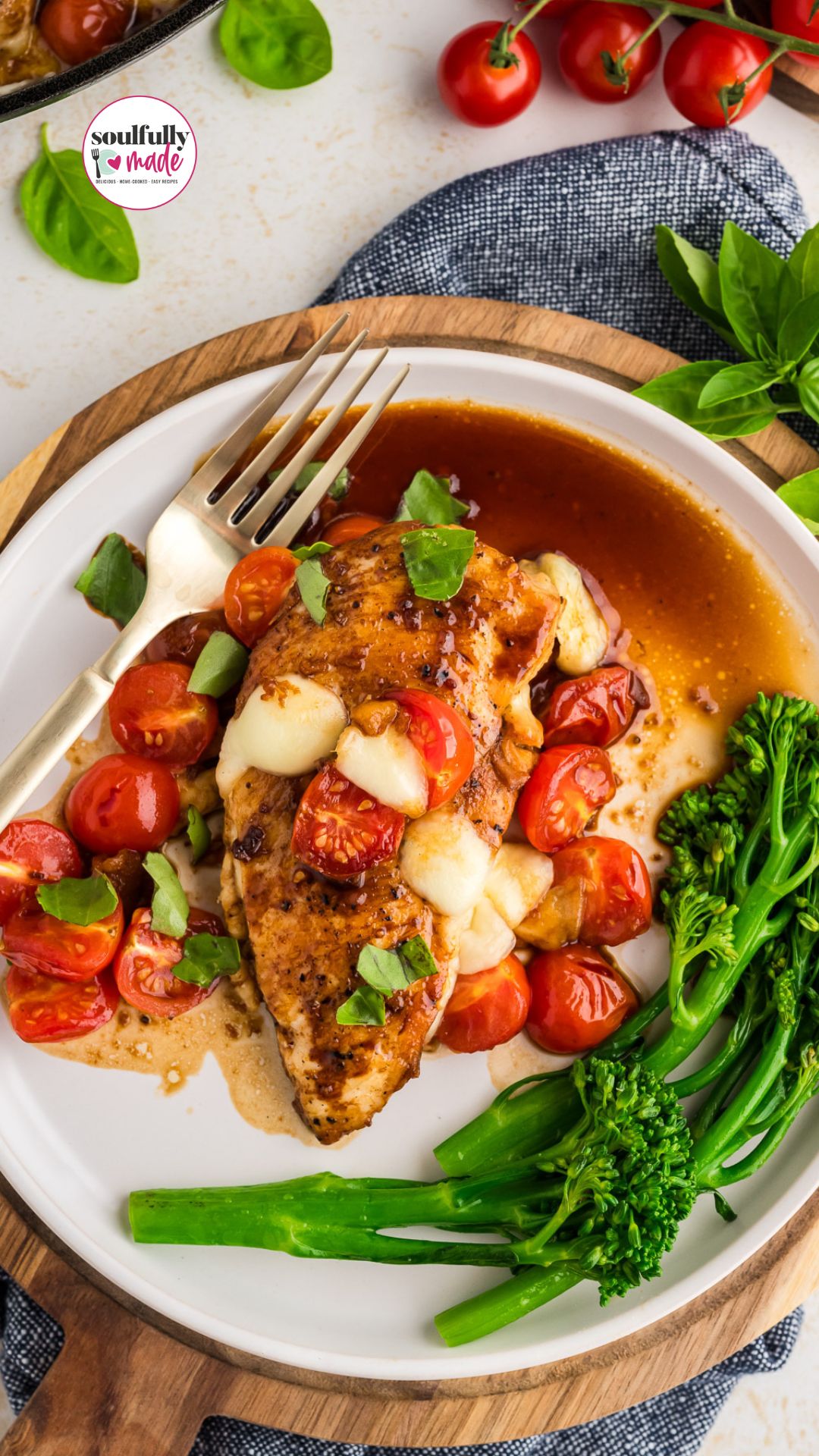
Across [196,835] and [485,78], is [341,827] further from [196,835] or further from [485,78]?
[485,78]

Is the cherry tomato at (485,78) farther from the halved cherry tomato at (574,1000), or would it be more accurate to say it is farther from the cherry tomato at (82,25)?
the halved cherry tomato at (574,1000)

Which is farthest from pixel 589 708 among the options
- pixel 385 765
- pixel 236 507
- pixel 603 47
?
pixel 603 47

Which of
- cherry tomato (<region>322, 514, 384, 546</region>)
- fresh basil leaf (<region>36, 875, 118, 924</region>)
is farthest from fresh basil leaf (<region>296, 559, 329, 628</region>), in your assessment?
fresh basil leaf (<region>36, 875, 118, 924</region>)

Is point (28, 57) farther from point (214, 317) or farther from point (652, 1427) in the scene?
point (652, 1427)

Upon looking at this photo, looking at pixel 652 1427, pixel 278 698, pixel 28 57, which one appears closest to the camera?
pixel 278 698

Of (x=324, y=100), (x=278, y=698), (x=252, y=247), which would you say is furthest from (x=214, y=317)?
(x=278, y=698)

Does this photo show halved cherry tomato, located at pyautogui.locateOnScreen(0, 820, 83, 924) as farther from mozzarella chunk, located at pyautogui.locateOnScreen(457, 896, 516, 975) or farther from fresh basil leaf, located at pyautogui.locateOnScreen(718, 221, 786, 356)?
fresh basil leaf, located at pyautogui.locateOnScreen(718, 221, 786, 356)
